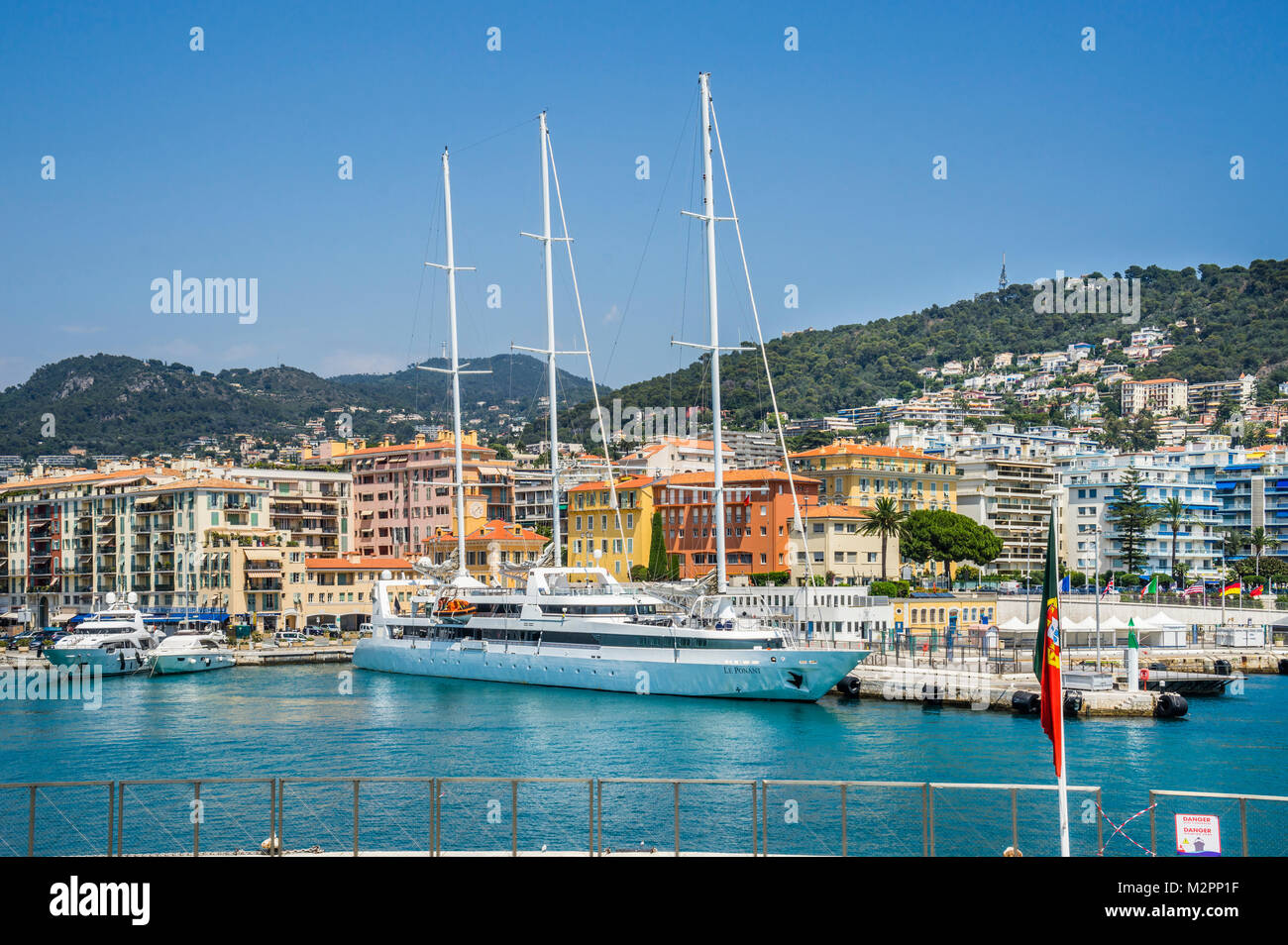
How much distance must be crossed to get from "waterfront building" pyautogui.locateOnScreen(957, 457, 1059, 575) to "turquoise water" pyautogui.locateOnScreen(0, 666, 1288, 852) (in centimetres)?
5639

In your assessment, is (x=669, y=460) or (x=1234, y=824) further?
(x=669, y=460)

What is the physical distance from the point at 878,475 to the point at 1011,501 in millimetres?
23286

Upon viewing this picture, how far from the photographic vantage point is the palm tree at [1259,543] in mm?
101188

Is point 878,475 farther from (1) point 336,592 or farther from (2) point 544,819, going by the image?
(2) point 544,819

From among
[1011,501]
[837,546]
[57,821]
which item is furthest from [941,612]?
[57,821]

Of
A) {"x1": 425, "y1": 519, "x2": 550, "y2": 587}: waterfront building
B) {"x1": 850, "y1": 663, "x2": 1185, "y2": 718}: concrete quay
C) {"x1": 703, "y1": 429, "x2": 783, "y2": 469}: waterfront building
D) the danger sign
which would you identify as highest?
{"x1": 703, "y1": 429, "x2": 783, "y2": 469}: waterfront building

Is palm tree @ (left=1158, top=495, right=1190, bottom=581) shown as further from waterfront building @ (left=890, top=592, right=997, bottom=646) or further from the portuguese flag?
the portuguese flag

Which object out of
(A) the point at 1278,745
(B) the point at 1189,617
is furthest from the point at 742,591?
(A) the point at 1278,745

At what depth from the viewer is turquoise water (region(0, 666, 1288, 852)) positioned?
23906mm

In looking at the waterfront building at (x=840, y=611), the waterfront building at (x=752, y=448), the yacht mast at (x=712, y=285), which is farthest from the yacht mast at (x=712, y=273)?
the waterfront building at (x=752, y=448)

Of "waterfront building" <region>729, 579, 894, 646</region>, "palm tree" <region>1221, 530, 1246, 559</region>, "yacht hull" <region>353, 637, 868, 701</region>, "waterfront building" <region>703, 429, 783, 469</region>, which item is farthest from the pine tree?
"yacht hull" <region>353, 637, 868, 701</region>

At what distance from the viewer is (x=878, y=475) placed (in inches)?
3947
